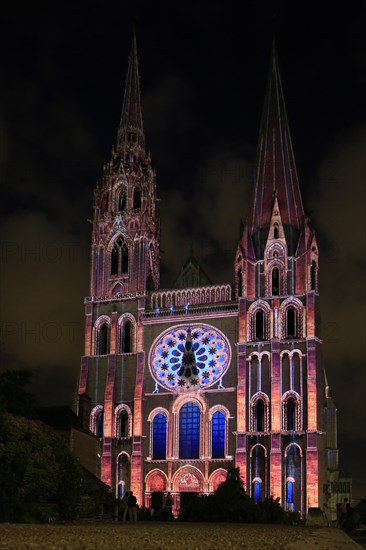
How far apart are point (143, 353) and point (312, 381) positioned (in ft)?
45.6

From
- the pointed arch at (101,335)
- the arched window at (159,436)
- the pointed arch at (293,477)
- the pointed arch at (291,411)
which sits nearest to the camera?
the pointed arch at (293,477)

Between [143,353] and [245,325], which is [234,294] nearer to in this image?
[245,325]

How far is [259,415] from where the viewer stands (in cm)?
6431

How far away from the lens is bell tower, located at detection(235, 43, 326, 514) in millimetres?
61688

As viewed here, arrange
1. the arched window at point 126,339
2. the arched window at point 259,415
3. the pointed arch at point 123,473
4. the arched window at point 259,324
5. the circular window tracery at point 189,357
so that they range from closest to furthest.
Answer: the arched window at point 259,415 < the pointed arch at point 123,473 < the arched window at point 259,324 < the circular window tracery at point 189,357 < the arched window at point 126,339

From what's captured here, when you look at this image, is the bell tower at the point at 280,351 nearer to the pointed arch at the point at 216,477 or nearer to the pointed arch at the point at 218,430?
the pointed arch at the point at 218,430

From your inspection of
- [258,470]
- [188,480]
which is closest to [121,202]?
[188,480]

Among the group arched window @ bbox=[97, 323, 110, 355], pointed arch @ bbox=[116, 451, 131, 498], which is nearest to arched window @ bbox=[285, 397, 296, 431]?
pointed arch @ bbox=[116, 451, 131, 498]

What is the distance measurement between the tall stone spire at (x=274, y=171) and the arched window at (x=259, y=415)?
1467 centimetres

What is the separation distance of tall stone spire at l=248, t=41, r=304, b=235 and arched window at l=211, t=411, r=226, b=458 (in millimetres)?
15658

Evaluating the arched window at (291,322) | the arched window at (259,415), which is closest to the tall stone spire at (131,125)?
the arched window at (291,322)

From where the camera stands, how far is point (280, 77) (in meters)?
79.5

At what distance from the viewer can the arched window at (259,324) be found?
2613 inches

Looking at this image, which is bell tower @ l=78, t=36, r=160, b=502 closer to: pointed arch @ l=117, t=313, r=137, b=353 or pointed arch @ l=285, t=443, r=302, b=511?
pointed arch @ l=117, t=313, r=137, b=353
